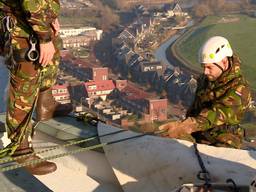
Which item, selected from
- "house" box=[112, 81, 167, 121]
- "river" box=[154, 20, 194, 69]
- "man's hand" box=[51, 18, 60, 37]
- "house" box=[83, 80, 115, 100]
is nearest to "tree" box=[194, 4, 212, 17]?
"river" box=[154, 20, 194, 69]

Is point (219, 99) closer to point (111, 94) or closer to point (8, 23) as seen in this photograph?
point (8, 23)

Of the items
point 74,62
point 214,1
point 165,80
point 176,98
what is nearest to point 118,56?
point 74,62

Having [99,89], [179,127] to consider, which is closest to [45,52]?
[179,127]

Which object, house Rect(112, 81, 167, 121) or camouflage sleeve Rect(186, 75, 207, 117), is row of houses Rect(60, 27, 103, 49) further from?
camouflage sleeve Rect(186, 75, 207, 117)

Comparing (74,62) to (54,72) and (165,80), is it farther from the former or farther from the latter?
(54,72)

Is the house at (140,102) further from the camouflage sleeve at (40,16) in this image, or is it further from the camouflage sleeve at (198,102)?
the camouflage sleeve at (40,16)
